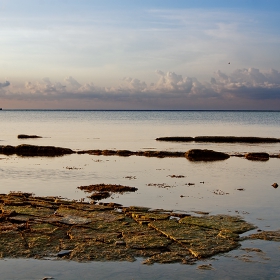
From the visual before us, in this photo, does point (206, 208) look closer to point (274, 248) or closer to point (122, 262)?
point (274, 248)

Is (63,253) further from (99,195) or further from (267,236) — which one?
(99,195)

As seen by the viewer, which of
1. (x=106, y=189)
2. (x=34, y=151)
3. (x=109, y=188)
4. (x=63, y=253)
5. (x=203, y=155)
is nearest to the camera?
(x=63, y=253)

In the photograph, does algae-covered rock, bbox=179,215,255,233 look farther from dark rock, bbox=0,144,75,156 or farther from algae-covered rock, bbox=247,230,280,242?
→ dark rock, bbox=0,144,75,156

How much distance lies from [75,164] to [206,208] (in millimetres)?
23105

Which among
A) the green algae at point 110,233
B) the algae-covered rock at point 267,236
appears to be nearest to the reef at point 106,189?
the green algae at point 110,233

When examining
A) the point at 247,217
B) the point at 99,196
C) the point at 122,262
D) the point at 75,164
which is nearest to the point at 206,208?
the point at 247,217

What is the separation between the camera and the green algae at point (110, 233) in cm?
1623

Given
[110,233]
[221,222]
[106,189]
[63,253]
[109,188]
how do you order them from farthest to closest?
[109,188], [106,189], [221,222], [110,233], [63,253]

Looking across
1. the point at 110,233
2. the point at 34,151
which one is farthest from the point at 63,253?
the point at 34,151

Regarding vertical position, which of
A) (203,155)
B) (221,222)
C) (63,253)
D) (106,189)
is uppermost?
(221,222)

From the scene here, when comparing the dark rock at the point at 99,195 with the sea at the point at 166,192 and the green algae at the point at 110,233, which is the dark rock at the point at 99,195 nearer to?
the sea at the point at 166,192

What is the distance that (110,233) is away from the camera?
1856cm

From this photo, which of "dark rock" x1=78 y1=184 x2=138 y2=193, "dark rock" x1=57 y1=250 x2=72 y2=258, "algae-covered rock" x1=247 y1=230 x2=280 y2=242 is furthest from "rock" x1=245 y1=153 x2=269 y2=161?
"dark rock" x1=57 y1=250 x2=72 y2=258

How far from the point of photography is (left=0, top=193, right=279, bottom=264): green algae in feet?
53.3
